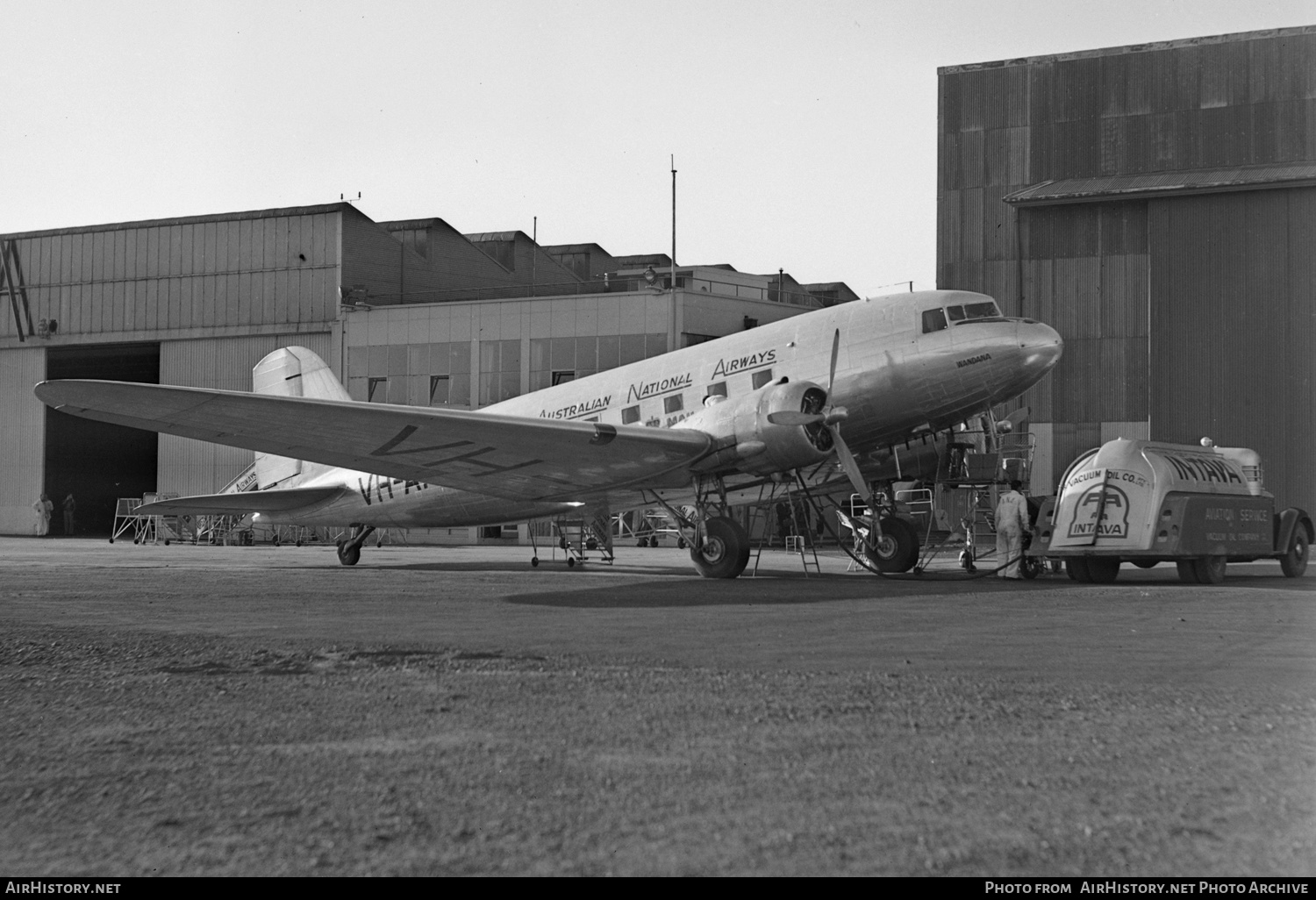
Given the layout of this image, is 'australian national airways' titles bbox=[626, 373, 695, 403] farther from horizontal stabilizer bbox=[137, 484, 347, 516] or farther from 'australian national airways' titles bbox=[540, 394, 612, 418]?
horizontal stabilizer bbox=[137, 484, 347, 516]

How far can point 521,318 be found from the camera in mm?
47344

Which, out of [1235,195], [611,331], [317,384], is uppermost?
[1235,195]

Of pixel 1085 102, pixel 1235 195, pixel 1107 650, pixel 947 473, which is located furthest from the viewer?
pixel 1085 102

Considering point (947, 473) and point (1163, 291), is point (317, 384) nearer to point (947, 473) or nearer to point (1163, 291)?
point (947, 473)

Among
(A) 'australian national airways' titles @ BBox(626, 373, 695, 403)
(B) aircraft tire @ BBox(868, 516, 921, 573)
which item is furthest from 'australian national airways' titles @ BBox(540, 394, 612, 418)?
(B) aircraft tire @ BBox(868, 516, 921, 573)

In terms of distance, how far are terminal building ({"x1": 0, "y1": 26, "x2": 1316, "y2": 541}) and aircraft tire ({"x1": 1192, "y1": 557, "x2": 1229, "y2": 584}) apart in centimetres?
2109

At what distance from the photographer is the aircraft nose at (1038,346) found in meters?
18.7

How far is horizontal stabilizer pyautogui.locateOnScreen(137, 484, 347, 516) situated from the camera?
24.3 metres

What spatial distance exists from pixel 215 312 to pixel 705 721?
48792 millimetres

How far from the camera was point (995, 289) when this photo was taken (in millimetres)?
41625

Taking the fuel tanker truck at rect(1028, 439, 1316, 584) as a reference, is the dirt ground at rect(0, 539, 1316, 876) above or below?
below

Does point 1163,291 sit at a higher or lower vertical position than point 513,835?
higher

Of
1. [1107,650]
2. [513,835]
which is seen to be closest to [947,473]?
[1107,650]

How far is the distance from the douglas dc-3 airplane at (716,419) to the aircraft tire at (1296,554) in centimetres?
514
